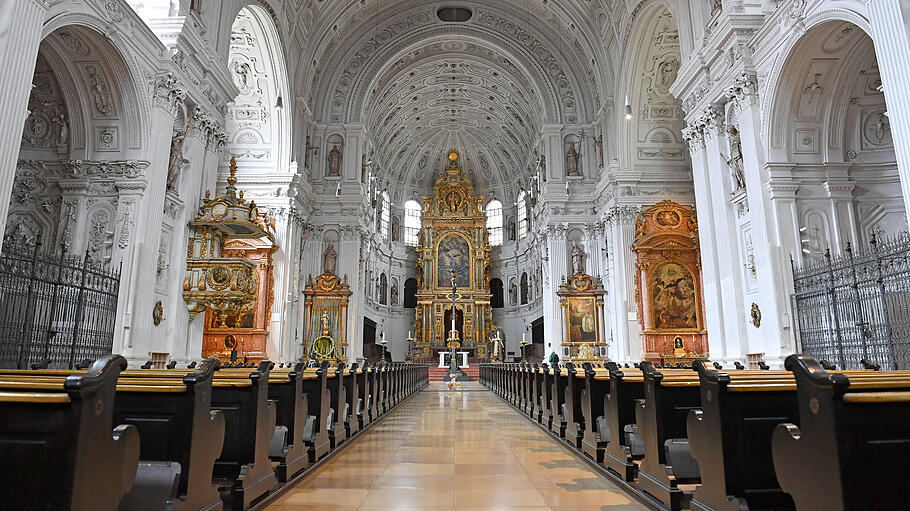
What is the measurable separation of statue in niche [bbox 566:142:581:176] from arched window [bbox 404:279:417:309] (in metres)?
15.0

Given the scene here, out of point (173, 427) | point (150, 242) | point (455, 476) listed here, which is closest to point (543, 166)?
point (150, 242)

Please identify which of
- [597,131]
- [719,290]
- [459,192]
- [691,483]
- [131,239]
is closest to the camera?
[691,483]

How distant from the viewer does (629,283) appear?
1661 centimetres

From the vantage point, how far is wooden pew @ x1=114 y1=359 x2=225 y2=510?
8.54 ft

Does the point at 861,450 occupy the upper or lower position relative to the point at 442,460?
upper

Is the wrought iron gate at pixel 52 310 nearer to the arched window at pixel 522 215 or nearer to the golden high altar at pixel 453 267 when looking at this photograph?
the golden high altar at pixel 453 267

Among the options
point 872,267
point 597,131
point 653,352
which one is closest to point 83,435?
point 872,267

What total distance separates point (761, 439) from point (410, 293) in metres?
30.9

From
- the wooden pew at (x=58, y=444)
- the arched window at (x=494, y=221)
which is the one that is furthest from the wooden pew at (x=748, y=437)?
the arched window at (x=494, y=221)

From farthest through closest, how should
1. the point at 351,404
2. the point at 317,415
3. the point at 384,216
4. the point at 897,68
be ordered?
the point at 384,216, the point at 351,404, the point at 897,68, the point at 317,415

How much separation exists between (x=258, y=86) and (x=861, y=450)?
16968 millimetres

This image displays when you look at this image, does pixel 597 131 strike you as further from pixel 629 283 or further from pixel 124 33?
pixel 124 33

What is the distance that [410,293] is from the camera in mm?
33312

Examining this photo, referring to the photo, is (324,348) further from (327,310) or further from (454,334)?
(454,334)
